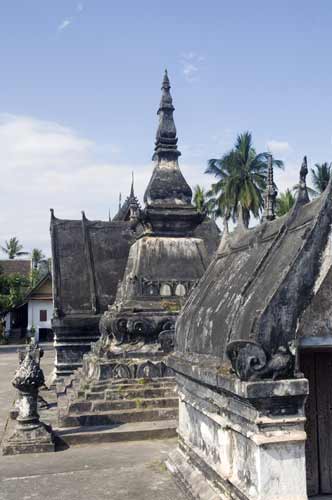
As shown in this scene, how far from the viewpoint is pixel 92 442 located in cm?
798

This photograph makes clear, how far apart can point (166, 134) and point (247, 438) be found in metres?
8.78

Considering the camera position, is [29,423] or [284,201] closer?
[29,423]

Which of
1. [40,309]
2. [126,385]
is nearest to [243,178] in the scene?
[40,309]

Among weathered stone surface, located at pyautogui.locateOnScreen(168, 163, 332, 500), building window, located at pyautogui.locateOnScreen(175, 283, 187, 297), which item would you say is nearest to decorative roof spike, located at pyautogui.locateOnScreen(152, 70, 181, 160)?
building window, located at pyautogui.locateOnScreen(175, 283, 187, 297)

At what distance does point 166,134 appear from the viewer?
12.0 m

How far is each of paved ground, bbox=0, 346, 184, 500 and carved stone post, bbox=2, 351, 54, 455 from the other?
0.52 ft

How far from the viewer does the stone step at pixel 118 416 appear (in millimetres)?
8438

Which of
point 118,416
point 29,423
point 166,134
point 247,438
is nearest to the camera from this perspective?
point 247,438

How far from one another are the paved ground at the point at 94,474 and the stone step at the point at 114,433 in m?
0.14

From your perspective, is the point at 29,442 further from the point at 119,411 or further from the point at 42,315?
the point at 42,315

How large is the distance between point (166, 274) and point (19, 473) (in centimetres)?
518

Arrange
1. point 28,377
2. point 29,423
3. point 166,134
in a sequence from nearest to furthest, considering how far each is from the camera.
Result: point 29,423, point 28,377, point 166,134

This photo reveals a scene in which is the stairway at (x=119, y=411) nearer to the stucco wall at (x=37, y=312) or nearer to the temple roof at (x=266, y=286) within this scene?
the temple roof at (x=266, y=286)

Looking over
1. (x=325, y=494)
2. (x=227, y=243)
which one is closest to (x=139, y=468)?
(x=325, y=494)
